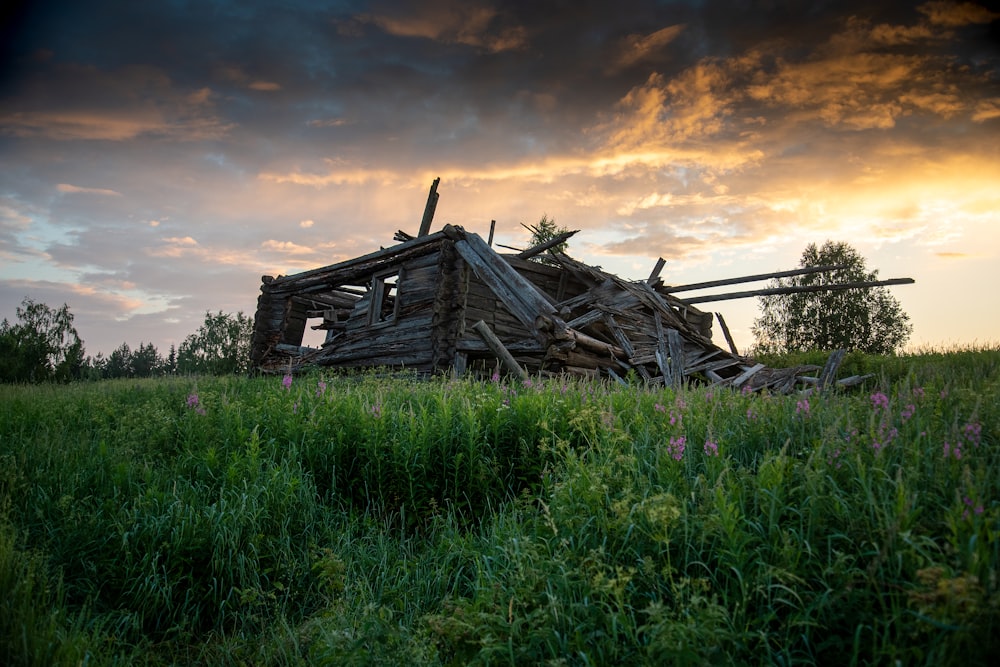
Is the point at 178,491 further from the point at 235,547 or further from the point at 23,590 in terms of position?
the point at 23,590

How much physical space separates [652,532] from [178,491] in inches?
158

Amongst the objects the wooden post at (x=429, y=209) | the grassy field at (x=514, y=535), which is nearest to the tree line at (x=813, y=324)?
the wooden post at (x=429, y=209)

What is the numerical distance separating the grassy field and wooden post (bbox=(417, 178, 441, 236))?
39.5 feet

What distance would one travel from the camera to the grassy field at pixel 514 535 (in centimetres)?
250

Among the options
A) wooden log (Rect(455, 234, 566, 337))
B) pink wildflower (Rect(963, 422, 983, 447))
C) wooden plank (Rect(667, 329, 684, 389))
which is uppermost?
wooden log (Rect(455, 234, 566, 337))

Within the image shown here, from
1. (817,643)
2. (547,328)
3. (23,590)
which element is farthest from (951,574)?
(547,328)

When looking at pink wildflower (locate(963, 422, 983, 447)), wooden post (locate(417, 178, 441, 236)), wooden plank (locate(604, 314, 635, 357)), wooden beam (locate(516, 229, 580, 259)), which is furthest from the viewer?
wooden post (locate(417, 178, 441, 236))

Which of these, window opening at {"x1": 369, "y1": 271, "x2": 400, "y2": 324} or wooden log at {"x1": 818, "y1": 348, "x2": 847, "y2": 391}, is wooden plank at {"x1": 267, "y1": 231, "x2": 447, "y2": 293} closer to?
window opening at {"x1": 369, "y1": 271, "x2": 400, "y2": 324}

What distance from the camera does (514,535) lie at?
12.3ft

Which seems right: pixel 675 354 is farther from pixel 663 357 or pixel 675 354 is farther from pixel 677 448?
pixel 677 448

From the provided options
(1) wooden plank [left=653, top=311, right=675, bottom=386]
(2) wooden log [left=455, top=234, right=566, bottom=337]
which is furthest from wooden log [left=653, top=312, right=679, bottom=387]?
(2) wooden log [left=455, top=234, right=566, bottom=337]

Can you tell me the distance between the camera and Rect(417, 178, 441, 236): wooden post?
17.9m

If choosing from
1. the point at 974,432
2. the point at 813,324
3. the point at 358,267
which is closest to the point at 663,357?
the point at 358,267

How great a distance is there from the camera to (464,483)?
5.10 m
